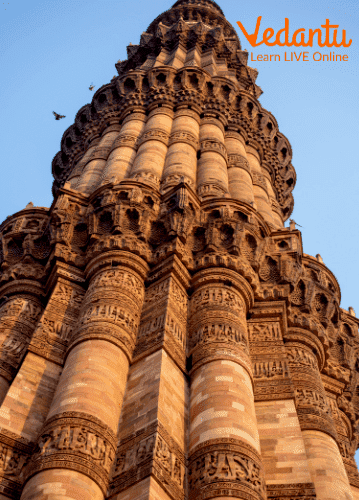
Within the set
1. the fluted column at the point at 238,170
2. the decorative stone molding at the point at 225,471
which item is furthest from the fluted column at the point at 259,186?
the decorative stone molding at the point at 225,471

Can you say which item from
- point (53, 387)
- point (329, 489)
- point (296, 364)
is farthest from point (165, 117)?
point (329, 489)

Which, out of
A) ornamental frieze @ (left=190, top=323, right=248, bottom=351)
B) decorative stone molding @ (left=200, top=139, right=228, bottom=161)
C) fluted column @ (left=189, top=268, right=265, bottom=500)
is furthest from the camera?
decorative stone molding @ (left=200, top=139, right=228, bottom=161)

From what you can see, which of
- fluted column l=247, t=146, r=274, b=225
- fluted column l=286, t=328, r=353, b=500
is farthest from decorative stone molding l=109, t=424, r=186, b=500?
fluted column l=247, t=146, r=274, b=225

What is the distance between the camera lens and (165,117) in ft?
50.5

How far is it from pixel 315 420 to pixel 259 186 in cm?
737

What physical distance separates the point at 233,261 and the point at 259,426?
2.75 metres

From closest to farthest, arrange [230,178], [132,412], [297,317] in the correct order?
[132,412] < [297,317] < [230,178]

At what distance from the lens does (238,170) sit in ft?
47.1

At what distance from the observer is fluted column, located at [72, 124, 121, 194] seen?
13438mm

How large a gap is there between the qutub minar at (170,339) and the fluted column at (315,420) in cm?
2

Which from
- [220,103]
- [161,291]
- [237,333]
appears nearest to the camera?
[237,333]

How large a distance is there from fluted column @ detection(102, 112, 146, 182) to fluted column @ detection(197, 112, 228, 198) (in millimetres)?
1485

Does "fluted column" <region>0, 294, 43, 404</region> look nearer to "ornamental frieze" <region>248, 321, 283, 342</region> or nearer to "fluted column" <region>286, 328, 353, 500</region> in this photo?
"ornamental frieze" <region>248, 321, 283, 342</region>

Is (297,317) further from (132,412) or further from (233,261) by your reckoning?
(132,412)
